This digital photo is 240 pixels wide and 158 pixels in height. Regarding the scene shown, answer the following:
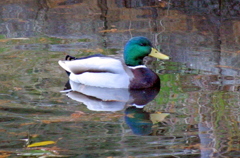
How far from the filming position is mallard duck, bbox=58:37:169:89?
8.48 meters

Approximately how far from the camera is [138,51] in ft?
28.8

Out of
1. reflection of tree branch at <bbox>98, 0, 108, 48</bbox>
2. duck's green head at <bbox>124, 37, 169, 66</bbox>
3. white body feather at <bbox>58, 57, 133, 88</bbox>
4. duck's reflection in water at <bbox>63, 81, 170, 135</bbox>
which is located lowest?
duck's reflection in water at <bbox>63, 81, 170, 135</bbox>

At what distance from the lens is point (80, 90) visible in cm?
846

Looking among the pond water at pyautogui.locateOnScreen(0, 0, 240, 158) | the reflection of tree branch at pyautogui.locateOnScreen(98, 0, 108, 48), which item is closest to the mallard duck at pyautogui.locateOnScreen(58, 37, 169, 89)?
the pond water at pyautogui.locateOnScreen(0, 0, 240, 158)

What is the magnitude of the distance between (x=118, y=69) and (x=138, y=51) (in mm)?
508

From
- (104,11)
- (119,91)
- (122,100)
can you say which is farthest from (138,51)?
(104,11)

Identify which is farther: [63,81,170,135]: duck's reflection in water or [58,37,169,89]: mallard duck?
[58,37,169,89]: mallard duck

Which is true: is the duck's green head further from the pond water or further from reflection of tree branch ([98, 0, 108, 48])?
reflection of tree branch ([98, 0, 108, 48])

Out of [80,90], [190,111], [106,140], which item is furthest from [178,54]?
[106,140]

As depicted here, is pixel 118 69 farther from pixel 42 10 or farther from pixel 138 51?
pixel 42 10

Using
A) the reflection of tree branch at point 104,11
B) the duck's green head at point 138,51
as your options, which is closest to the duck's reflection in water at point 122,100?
the duck's green head at point 138,51

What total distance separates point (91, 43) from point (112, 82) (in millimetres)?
2333

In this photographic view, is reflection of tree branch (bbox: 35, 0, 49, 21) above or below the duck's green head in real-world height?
above

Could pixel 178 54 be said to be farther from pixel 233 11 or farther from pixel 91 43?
pixel 233 11
